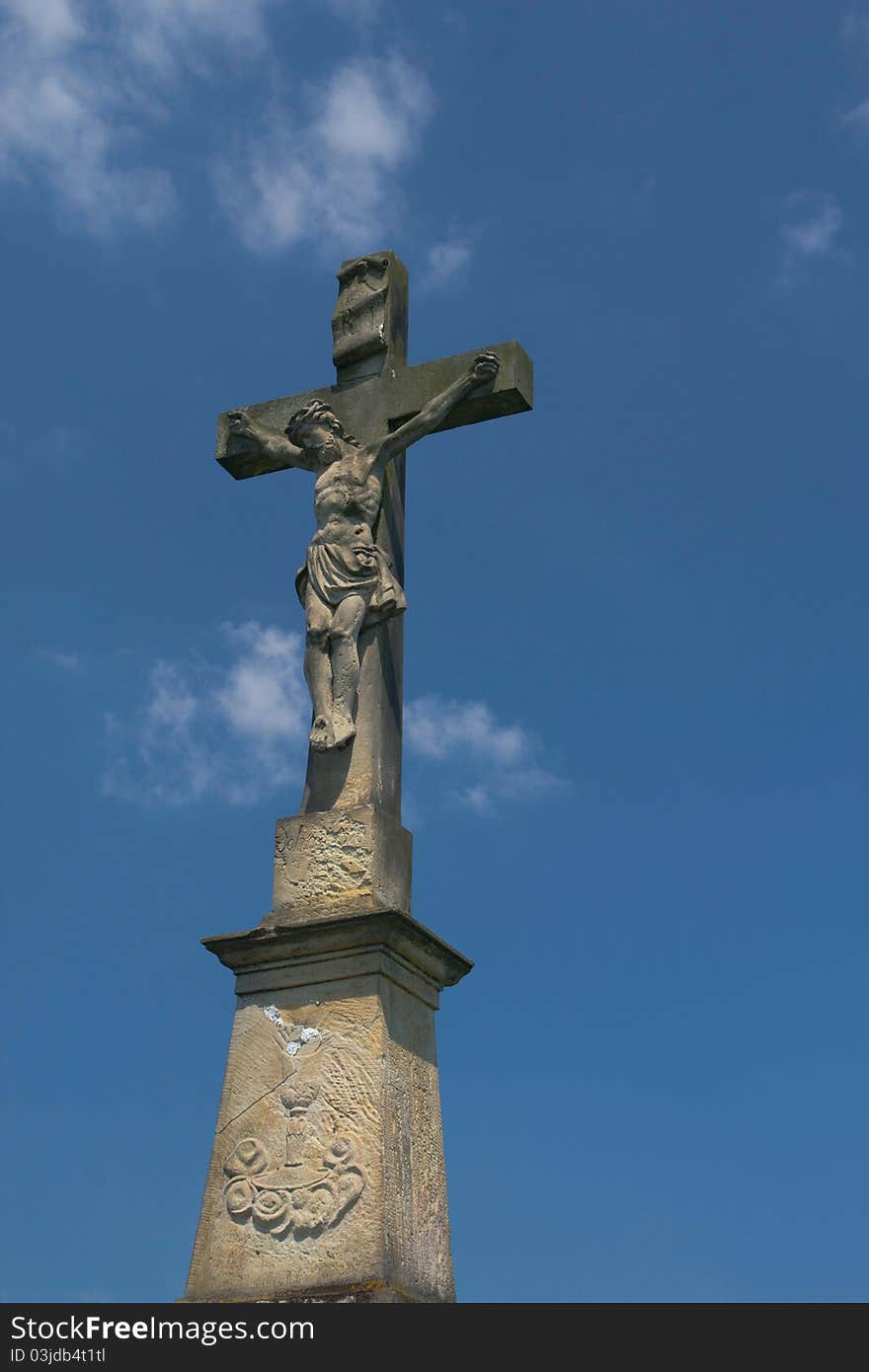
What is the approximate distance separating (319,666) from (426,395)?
177 centimetres

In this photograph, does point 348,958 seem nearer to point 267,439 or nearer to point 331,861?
point 331,861

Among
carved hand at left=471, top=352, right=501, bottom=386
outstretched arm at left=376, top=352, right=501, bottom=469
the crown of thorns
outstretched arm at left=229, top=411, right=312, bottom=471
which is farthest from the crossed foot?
carved hand at left=471, top=352, right=501, bottom=386

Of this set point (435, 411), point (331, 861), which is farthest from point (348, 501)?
point (331, 861)

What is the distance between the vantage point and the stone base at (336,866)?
28.0 feet

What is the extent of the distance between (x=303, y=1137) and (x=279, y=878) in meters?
1.34

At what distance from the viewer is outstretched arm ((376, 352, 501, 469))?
9.64m

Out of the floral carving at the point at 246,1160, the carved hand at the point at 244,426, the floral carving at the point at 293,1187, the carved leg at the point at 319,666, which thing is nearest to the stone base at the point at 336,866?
the carved leg at the point at 319,666

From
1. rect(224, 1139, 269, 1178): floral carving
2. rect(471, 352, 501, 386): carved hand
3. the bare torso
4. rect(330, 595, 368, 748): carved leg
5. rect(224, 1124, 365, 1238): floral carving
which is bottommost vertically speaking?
rect(224, 1124, 365, 1238): floral carving

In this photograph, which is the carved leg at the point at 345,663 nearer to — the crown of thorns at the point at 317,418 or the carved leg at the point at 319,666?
the carved leg at the point at 319,666

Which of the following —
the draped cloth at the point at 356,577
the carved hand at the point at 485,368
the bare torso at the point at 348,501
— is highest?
the carved hand at the point at 485,368

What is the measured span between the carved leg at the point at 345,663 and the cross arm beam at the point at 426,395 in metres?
1.20

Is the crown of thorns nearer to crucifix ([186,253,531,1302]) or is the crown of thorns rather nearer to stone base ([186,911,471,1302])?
crucifix ([186,253,531,1302])

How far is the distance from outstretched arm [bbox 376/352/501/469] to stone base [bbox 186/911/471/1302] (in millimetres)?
2794
